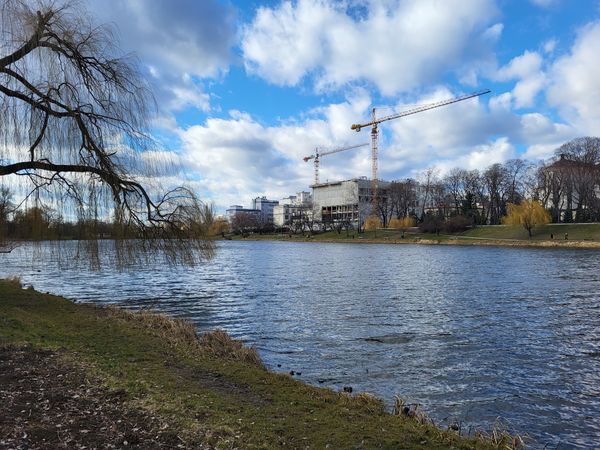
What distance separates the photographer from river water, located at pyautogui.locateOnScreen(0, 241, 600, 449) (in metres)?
11.0

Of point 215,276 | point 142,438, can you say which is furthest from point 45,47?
point 215,276

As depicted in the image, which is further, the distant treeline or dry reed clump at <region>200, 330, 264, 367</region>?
A: the distant treeline

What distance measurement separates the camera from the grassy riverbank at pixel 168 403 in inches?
248

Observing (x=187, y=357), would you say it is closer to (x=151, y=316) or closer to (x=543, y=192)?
(x=151, y=316)

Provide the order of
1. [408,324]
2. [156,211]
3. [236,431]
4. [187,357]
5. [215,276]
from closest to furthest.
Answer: [236,431] → [187,357] → [156,211] → [408,324] → [215,276]

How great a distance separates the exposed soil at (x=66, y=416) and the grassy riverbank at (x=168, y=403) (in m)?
0.01

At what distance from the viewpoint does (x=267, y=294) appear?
29000 mm

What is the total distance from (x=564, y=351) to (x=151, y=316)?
13996mm

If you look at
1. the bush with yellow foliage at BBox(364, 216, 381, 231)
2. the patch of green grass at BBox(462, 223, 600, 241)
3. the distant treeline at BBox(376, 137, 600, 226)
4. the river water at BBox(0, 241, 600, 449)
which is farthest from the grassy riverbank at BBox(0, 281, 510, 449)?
the bush with yellow foliage at BBox(364, 216, 381, 231)

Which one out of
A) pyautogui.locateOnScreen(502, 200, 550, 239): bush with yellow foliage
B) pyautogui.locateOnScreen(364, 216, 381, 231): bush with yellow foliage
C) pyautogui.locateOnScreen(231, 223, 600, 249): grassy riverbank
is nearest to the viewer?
pyautogui.locateOnScreen(231, 223, 600, 249): grassy riverbank

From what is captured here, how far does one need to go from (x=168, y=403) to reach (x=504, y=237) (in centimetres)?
10443

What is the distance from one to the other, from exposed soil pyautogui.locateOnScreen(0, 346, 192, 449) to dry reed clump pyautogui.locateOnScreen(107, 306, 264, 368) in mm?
4110

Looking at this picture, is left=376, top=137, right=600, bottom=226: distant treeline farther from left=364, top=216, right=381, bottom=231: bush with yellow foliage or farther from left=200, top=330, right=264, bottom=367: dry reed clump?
left=200, top=330, right=264, bottom=367: dry reed clump

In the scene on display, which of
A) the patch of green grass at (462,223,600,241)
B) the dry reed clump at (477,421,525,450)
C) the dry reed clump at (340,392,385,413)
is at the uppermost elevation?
the patch of green grass at (462,223,600,241)
